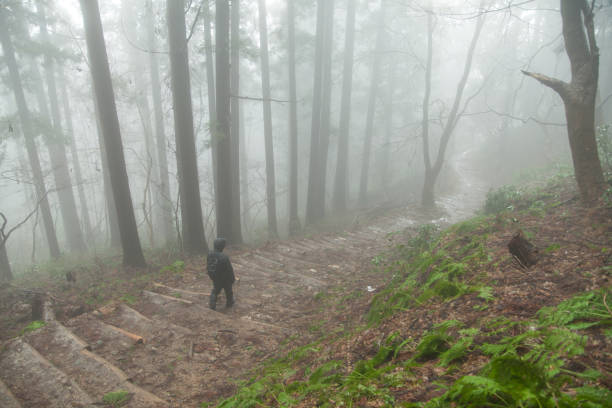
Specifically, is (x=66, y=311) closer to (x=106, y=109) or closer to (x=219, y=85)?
(x=106, y=109)

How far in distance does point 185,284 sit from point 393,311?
531 cm

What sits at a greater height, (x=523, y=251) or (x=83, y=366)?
(x=523, y=251)

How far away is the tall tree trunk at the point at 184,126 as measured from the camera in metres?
8.88

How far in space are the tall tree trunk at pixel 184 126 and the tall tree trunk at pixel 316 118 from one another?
7198 millimetres

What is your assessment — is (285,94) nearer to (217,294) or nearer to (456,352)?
(217,294)

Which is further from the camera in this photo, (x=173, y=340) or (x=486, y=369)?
(x=173, y=340)

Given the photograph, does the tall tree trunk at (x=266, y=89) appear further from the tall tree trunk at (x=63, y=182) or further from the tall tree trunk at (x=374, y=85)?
the tall tree trunk at (x=63, y=182)

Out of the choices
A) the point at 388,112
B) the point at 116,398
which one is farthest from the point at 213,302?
the point at 388,112

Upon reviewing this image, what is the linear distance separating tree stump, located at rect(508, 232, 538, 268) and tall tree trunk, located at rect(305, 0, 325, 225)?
40.0 feet

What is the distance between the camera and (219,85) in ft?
32.2

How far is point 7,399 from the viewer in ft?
12.2

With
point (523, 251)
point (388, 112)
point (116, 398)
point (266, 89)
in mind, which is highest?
point (266, 89)

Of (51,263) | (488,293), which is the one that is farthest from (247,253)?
(51,263)

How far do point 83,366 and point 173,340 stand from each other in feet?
3.90
